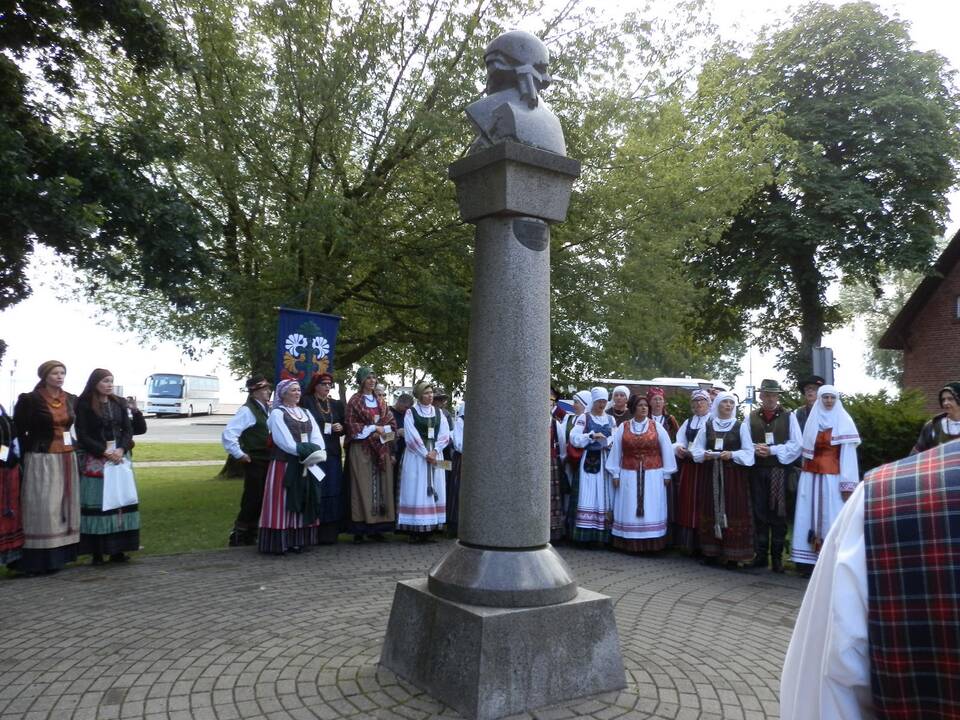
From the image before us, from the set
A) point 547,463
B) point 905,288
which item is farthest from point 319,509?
point 905,288

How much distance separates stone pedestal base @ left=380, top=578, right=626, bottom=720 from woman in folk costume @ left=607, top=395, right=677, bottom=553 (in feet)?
14.9

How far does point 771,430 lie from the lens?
800cm

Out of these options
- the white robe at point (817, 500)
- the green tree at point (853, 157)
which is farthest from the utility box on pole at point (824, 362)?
the green tree at point (853, 157)

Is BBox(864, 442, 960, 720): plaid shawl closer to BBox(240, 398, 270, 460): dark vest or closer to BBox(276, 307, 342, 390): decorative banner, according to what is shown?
BBox(240, 398, 270, 460): dark vest

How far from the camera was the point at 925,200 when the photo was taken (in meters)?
22.6

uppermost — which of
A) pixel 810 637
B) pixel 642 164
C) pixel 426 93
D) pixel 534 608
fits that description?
pixel 426 93

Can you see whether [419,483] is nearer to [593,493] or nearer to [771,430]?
[593,493]

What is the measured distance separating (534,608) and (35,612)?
4.00m

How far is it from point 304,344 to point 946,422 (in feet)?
23.1

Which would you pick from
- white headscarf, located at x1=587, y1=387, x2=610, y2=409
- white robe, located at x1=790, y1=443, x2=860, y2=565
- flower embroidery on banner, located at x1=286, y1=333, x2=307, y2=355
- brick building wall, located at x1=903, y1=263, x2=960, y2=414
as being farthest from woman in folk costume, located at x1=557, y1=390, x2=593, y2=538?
brick building wall, located at x1=903, y1=263, x2=960, y2=414

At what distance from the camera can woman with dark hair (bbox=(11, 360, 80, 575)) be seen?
681 centimetres

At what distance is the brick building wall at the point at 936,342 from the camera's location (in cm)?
2383

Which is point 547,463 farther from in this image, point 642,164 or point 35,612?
point 642,164

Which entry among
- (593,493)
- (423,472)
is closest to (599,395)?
(593,493)
